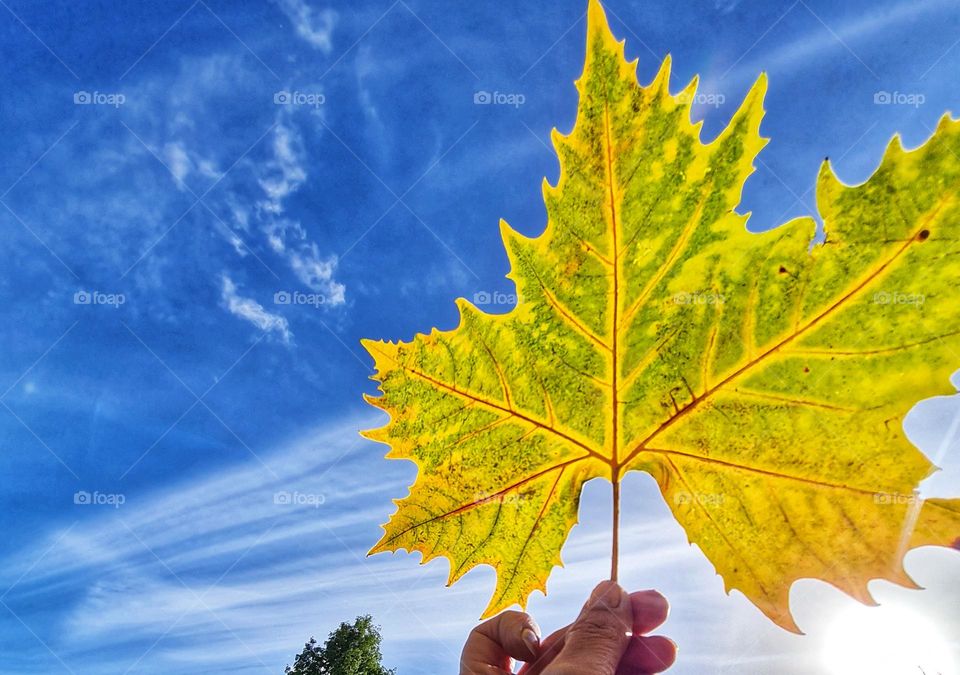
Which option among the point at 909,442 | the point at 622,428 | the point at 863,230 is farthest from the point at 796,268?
the point at 622,428

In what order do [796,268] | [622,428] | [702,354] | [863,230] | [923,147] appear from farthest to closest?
[622,428], [702,354], [796,268], [863,230], [923,147]

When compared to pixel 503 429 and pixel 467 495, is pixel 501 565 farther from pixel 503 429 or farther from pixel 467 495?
pixel 503 429

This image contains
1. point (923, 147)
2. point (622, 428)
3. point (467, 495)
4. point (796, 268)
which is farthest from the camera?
point (467, 495)
